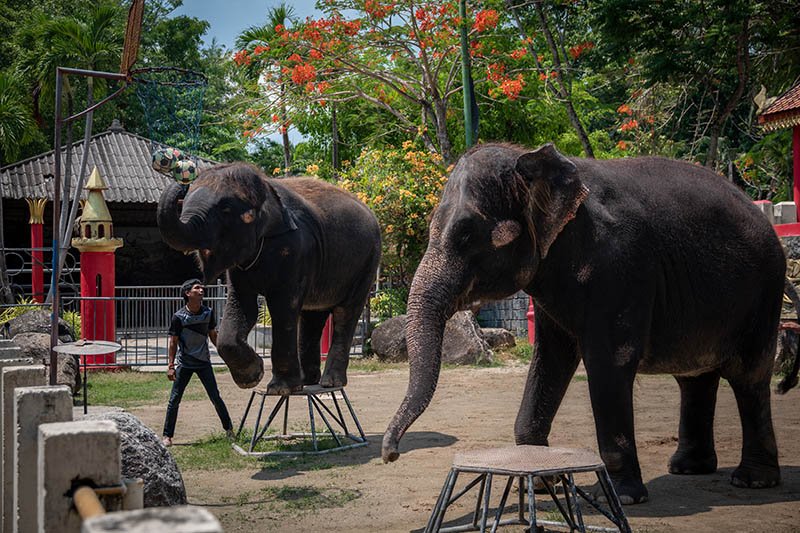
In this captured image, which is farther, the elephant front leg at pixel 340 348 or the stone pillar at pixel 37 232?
the stone pillar at pixel 37 232

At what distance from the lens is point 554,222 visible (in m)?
5.25

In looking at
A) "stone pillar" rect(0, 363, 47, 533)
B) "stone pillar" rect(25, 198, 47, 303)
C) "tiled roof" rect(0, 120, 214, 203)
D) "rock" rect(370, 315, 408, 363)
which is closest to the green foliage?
"rock" rect(370, 315, 408, 363)

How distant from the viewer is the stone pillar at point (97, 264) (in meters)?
14.4

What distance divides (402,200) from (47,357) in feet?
23.8

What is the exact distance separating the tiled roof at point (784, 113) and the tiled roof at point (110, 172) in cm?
1172

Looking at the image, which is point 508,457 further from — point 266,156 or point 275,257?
point 266,156

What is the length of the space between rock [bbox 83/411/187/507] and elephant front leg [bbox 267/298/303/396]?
2504 millimetres

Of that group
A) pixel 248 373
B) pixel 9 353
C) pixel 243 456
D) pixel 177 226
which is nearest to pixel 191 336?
pixel 248 373

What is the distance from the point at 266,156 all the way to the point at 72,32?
20.0 meters

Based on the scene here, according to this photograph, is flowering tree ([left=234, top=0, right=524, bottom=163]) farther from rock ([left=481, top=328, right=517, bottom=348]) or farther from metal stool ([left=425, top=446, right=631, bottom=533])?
metal stool ([left=425, top=446, right=631, bottom=533])

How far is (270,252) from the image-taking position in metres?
7.64

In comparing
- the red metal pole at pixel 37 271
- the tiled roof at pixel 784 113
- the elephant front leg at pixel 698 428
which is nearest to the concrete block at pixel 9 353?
the elephant front leg at pixel 698 428

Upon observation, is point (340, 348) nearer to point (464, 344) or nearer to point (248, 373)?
point (248, 373)

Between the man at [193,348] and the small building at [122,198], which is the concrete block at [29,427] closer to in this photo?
the man at [193,348]
